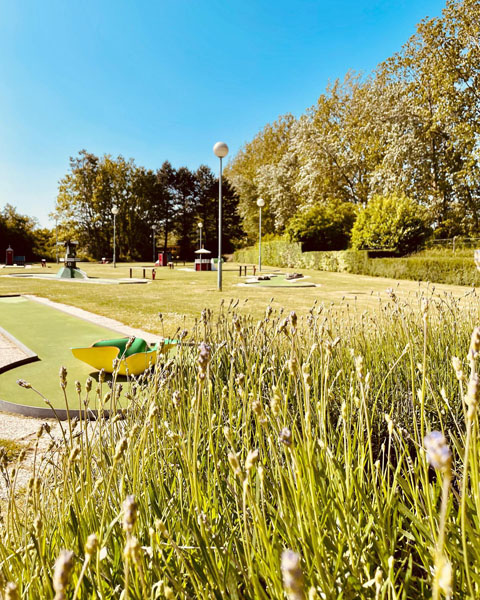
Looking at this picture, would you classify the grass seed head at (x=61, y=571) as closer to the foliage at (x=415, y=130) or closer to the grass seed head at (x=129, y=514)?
the grass seed head at (x=129, y=514)

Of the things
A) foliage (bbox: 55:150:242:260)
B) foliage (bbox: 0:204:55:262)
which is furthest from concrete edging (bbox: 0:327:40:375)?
foliage (bbox: 55:150:242:260)

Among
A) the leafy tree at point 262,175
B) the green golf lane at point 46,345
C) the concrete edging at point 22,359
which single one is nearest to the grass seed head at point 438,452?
the green golf lane at point 46,345

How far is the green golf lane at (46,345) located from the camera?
12.9 feet

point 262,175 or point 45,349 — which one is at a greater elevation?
point 262,175

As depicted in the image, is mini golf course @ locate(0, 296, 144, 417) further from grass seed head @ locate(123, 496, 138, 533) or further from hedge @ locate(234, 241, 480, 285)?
hedge @ locate(234, 241, 480, 285)

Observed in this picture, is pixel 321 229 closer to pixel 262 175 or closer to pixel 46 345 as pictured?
pixel 262 175

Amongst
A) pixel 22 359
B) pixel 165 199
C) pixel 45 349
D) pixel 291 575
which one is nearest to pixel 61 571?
pixel 291 575

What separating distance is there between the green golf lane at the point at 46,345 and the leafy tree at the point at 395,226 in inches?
824

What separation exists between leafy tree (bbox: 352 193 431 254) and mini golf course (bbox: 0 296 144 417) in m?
21.0

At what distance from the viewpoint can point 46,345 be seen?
595 cm

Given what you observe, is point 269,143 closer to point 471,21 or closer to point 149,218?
point 149,218

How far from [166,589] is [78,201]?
180 ft

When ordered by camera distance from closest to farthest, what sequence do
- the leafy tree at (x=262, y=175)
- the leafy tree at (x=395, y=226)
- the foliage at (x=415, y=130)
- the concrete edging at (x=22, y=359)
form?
the concrete edging at (x=22, y=359) < the leafy tree at (x=395, y=226) < the foliage at (x=415, y=130) < the leafy tree at (x=262, y=175)

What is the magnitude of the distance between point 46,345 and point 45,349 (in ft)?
0.87
